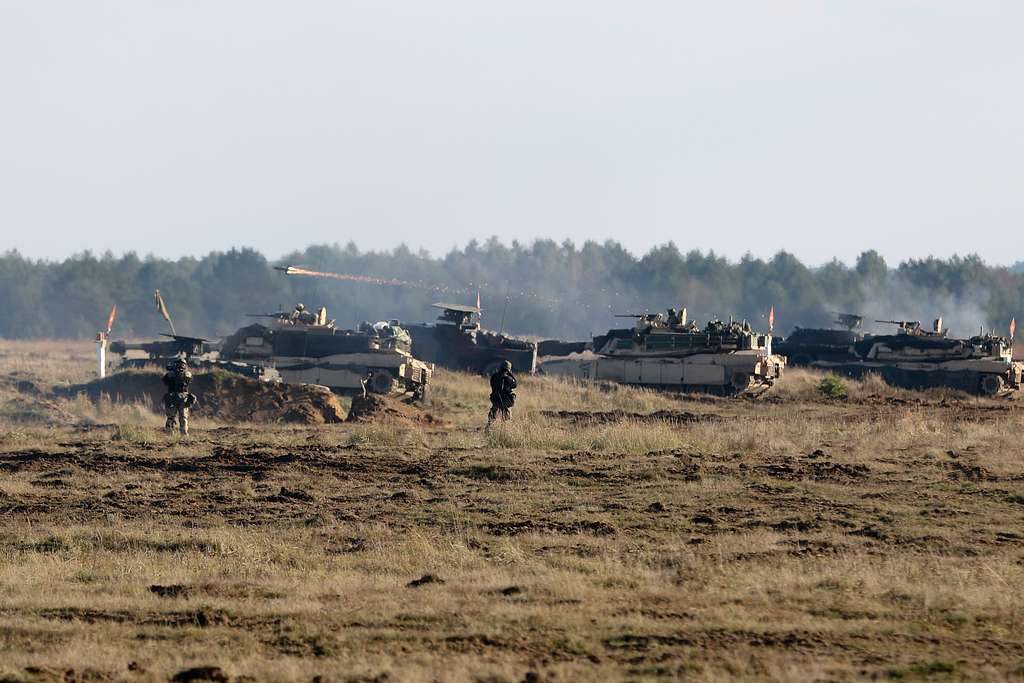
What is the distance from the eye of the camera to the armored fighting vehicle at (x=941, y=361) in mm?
45406

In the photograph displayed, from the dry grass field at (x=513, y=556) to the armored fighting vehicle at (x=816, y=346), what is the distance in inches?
1040

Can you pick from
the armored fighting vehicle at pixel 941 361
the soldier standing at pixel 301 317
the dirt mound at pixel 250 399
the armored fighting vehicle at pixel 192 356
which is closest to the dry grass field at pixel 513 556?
the dirt mound at pixel 250 399

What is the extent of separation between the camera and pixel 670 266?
112 meters

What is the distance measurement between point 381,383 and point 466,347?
11717 mm

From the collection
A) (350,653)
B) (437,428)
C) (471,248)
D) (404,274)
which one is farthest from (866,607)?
(471,248)

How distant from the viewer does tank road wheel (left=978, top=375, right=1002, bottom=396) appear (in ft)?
148

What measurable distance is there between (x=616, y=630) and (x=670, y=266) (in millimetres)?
102442

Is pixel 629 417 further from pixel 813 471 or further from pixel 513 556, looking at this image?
pixel 513 556

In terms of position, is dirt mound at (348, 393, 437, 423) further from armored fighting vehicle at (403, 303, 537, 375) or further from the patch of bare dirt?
armored fighting vehicle at (403, 303, 537, 375)

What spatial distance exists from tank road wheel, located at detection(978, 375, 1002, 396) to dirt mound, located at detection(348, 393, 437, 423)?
20139 mm

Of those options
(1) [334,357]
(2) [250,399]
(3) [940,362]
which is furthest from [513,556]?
(3) [940,362]

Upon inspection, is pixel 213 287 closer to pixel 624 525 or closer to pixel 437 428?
pixel 437 428

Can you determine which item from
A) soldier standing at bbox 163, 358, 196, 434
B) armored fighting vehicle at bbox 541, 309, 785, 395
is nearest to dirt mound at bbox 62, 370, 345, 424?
soldier standing at bbox 163, 358, 196, 434

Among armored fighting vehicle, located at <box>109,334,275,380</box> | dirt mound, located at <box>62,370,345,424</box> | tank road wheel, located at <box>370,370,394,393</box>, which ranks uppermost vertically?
armored fighting vehicle, located at <box>109,334,275,380</box>
